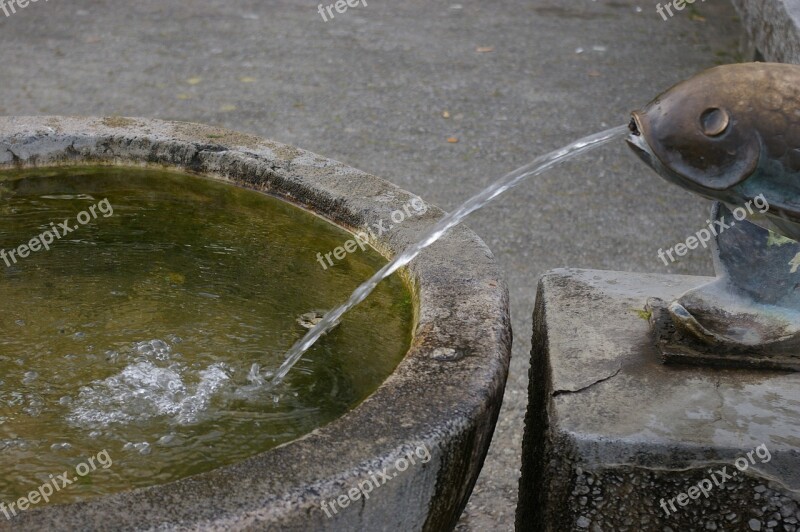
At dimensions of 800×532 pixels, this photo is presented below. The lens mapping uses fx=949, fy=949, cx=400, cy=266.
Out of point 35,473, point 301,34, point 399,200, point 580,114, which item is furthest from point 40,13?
point 35,473

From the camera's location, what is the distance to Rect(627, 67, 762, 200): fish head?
1.56 metres

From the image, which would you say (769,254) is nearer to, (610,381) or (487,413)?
(610,381)

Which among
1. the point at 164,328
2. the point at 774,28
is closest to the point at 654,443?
the point at 164,328

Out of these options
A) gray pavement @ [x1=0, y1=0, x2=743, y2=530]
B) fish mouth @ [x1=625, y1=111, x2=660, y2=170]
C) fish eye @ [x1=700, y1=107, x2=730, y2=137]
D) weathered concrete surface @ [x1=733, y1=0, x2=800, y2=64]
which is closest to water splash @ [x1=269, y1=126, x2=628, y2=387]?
fish mouth @ [x1=625, y1=111, x2=660, y2=170]

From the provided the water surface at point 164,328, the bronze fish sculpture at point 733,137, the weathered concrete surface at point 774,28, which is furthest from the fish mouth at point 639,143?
the weathered concrete surface at point 774,28

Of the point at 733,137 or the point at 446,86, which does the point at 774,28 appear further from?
Answer: the point at 733,137

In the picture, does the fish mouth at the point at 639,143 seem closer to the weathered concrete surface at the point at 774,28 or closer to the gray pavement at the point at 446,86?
the gray pavement at the point at 446,86

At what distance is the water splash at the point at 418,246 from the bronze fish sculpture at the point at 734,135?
1.33ft

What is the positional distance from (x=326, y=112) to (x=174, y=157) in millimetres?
2837

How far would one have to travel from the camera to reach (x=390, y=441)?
5.04ft

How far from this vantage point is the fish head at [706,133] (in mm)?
1564

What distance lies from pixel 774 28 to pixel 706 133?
356 cm

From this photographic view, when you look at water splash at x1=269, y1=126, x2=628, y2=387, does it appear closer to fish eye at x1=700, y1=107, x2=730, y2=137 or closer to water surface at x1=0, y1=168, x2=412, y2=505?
water surface at x1=0, y1=168, x2=412, y2=505

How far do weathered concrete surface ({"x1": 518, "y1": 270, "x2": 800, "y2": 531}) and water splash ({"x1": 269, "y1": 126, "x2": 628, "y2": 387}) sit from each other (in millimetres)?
377
